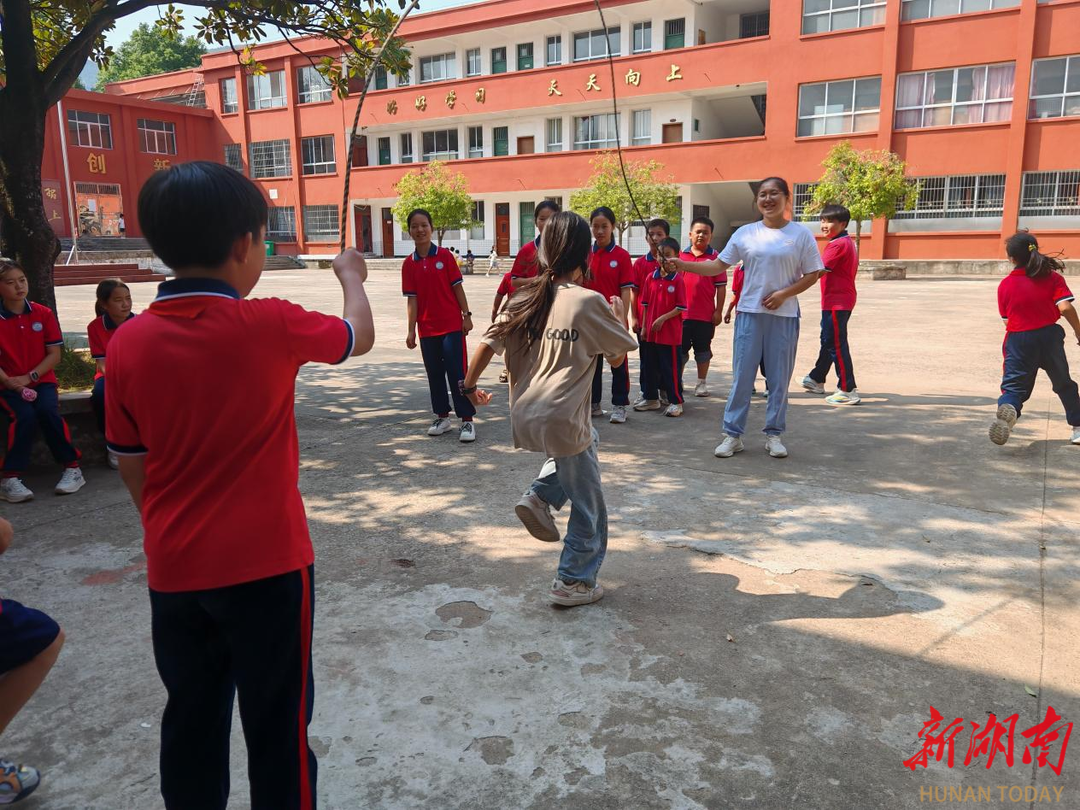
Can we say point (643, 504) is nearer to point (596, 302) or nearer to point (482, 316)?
point (596, 302)

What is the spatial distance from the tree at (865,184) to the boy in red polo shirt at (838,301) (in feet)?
60.1

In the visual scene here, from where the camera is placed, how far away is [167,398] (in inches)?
64.0

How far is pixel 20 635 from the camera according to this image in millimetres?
1960

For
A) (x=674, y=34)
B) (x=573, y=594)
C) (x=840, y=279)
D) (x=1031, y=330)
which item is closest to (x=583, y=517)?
(x=573, y=594)

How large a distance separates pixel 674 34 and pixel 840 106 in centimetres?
801

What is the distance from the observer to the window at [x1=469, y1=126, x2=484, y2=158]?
3694 cm

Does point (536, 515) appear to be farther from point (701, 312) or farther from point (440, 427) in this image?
point (701, 312)

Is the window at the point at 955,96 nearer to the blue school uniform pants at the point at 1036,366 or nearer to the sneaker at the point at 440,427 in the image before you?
the blue school uniform pants at the point at 1036,366

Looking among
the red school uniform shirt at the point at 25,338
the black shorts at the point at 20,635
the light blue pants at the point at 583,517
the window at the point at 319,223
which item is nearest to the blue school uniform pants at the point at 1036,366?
the light blue pants at the point at 583,517

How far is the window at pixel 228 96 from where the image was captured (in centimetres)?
4109

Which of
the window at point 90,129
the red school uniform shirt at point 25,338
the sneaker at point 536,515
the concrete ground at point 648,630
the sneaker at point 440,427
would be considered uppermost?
the window at point 90,129

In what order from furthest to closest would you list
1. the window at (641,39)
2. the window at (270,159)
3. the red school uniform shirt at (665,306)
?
the window at (270,159) < the window at (641,39) < the red school uniform shirt at (665,306)

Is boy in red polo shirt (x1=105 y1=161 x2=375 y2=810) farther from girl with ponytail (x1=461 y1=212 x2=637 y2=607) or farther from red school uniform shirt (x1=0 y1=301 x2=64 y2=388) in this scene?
red school uniform shirt (x1=0 y1=301 x2=64 y2=388)

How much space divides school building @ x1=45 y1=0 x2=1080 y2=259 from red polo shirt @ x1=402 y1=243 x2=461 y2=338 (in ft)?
46.4
